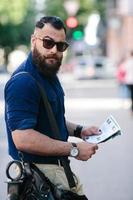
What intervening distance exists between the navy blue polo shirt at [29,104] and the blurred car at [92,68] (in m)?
45.6

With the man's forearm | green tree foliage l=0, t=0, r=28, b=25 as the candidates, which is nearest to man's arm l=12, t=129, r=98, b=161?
the man's forearm

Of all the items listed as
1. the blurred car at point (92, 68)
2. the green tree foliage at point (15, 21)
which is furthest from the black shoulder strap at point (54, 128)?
the blurred car at point (92, 68)

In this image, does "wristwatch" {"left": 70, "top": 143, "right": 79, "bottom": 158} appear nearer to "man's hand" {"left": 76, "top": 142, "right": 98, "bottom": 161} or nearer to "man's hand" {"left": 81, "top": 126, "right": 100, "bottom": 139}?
"man's hand" {"left": 76, "top": 142, "right": 98, "bottom": 161}

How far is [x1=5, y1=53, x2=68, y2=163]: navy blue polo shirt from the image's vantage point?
13.0 feet

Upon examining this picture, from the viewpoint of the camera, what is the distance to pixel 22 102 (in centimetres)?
396

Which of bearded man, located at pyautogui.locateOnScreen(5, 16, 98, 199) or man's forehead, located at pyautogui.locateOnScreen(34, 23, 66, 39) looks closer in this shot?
bearded man, located at pyautogui.locateOnScreen(5, 16, 98, 199)

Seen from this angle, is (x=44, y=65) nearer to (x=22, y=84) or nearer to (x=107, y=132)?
(x=22, y=84)

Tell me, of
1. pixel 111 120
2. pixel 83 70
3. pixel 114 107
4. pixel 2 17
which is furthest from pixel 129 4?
pixel 111 120

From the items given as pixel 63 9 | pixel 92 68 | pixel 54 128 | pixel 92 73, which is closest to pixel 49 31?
pixel 54 128

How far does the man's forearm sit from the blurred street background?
170 inches

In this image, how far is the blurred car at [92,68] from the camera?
50656 mm

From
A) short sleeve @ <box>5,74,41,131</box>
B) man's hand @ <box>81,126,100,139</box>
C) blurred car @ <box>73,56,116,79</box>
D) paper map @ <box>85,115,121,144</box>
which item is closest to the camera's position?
short sleeve @ <box>5,74,41,131</box>

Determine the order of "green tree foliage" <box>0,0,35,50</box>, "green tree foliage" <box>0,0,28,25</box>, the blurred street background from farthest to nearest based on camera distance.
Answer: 1. "green tree foliage" <box>0,0,35,50</box>
2. "green tree foliage" <box>0,0,28,25</box>
3. the blurred street background

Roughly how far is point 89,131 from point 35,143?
26.5 inches
